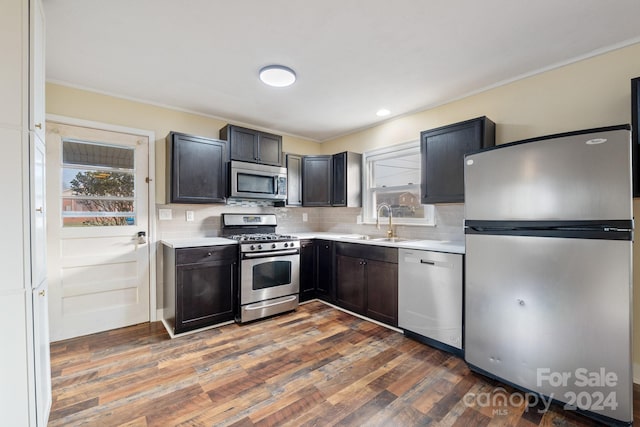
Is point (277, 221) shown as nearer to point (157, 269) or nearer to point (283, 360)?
point (157, 269)

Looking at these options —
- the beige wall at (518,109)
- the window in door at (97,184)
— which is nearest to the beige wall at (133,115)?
the beige wall at (518,109)

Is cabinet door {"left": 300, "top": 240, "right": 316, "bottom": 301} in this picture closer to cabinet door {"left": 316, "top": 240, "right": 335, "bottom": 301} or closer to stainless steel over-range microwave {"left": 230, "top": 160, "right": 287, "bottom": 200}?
cabinet door {"left": 316, "top": 240, "right": 335, "bottom": 301}

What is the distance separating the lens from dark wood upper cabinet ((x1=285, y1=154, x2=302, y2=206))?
4.09 metres

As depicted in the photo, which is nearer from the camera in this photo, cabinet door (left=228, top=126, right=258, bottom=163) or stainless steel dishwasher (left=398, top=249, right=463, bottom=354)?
stainless steel dishwasher (left=398, top=249, right=463, bottom=354)

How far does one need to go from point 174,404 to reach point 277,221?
271 cm

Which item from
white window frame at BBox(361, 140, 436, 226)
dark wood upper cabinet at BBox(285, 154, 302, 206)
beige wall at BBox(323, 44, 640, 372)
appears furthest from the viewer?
dark wood upper cabinet at BBox(285, 154, 302, 206)

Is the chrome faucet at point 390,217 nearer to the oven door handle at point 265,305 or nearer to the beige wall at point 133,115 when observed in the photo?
the oven door handle at point 265,305

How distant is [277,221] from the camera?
4270 millimetres

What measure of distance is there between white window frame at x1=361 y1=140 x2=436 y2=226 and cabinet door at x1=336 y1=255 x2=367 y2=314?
802 mm

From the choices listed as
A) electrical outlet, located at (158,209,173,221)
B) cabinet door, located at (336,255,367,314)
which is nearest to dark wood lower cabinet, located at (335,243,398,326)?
cabinet door, located at (336,255,367,314)

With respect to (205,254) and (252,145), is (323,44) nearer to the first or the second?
(252,145)

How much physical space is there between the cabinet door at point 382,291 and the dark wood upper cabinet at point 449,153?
0.84 m

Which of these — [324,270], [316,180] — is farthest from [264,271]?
[316,180]

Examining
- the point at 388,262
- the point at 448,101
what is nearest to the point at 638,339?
the point at 388,262
